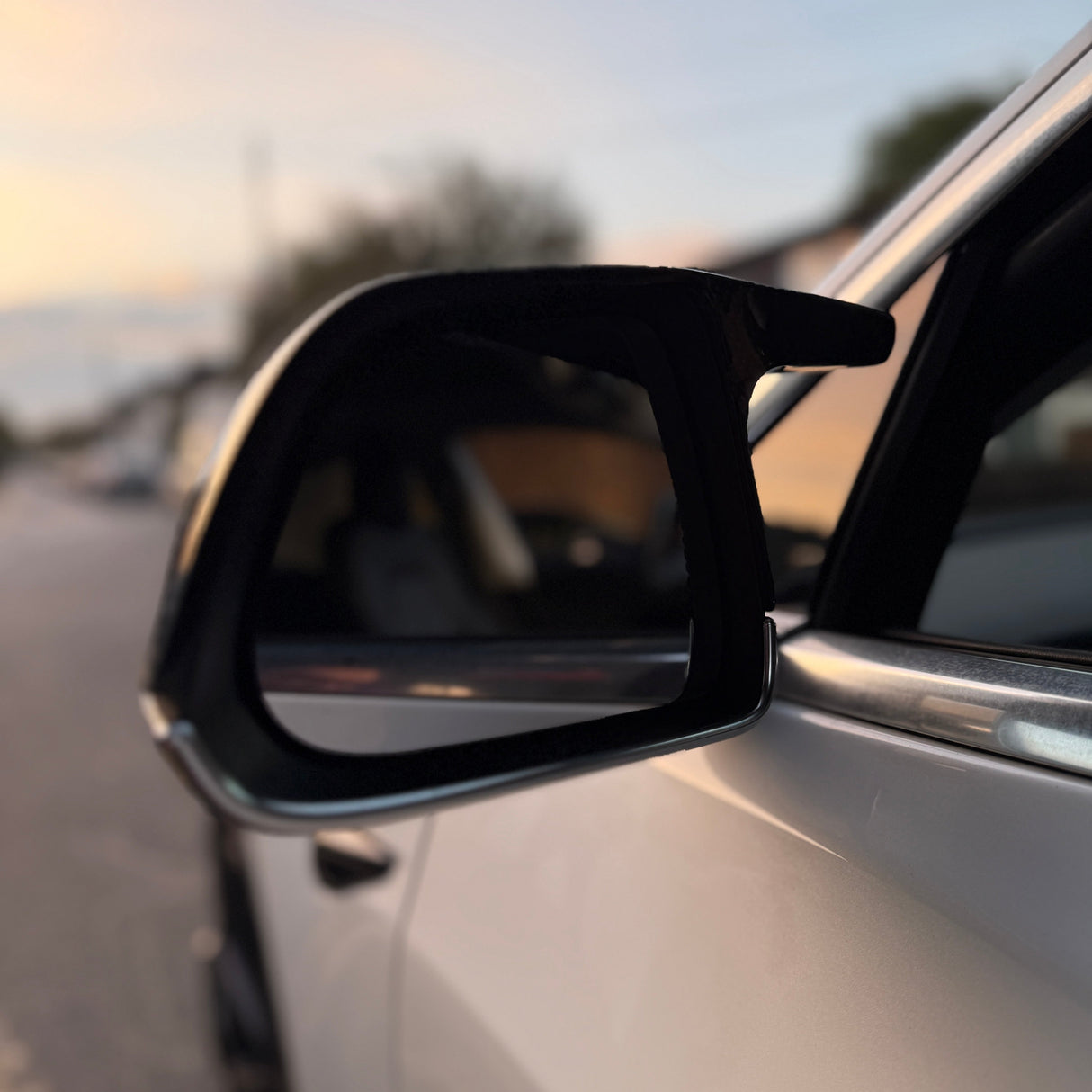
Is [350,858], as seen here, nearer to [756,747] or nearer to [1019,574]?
[756,747]

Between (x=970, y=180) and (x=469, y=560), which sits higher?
(x=970, y=180)

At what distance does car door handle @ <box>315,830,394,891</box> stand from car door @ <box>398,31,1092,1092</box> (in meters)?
0.28

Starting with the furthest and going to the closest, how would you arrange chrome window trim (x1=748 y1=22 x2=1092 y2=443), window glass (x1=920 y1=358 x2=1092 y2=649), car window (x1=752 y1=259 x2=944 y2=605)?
window glass (x1=920 y1=358 x2=1092 y2=649) < car window (x1=752 y1=259 x2=944 y2=605) < chrome window trim (x1=748 y1=22 x2=1092 y2=443)

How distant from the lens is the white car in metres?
0.85

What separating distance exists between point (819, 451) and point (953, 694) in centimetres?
416

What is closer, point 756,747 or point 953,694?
point 953,694

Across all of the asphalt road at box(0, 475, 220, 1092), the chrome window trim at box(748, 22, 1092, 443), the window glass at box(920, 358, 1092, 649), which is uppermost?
the chrome window trim at box(748, 22, 1092, 443)

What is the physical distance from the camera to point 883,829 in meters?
0.93

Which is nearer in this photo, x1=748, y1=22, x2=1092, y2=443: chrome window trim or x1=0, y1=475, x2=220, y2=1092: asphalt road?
x1=748, y1=22, x2=1092, y2=443: chrome window trim

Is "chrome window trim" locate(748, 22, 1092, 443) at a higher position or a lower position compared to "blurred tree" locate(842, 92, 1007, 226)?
lower

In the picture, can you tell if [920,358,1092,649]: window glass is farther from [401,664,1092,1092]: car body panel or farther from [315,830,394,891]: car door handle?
[315,830,394,891]: car door handle

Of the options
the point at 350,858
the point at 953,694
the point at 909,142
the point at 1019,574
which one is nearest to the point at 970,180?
the point at 953,694

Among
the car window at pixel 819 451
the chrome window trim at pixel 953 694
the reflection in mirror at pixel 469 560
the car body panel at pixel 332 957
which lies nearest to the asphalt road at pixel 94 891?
the car body panel at pixel 332 957

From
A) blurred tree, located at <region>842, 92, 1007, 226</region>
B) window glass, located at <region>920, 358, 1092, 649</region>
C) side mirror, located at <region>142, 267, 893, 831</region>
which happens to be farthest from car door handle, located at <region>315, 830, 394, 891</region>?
blurred tree, located at <region>842, 92, 1007, 226</region>
